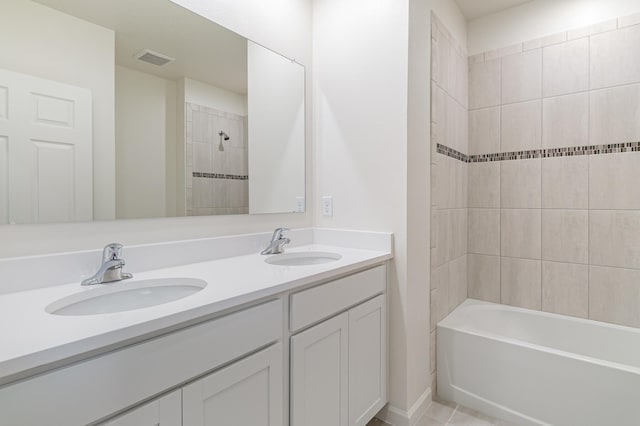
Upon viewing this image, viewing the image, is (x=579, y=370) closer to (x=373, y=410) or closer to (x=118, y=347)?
(x=373, y=410)

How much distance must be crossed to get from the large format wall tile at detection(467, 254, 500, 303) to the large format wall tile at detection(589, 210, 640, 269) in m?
0.59

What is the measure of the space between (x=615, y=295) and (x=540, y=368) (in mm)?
828

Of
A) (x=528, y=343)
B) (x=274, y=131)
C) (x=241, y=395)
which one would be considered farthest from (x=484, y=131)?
(x=241, y=395)

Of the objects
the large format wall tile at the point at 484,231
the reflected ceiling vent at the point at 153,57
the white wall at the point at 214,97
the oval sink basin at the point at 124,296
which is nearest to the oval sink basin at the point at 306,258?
the oval sink basin at the point at 124,296

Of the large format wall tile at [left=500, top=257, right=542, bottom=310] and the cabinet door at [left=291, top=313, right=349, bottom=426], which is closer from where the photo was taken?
the cabinet door at [left=291, top=313, right=349, bottom=426]

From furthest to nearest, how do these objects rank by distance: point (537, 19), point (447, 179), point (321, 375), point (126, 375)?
1. point (537, 19)
2. point (447, 179)
3. point (321, 375)
4. point (126, 375)

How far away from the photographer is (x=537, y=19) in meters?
2.32

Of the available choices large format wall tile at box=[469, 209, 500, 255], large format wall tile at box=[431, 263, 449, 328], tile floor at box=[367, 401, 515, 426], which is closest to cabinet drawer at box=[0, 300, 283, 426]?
tile floor at box=[367, 401, 515, 426]

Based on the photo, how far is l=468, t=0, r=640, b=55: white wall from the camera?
6.87 feet

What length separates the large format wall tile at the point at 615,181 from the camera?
2.02 m

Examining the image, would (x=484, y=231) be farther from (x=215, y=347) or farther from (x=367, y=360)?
(x=215, y=347)

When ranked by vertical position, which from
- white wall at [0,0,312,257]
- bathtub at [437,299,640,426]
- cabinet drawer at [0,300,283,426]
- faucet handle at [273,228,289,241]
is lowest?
bathtub at [437,299,640,426]

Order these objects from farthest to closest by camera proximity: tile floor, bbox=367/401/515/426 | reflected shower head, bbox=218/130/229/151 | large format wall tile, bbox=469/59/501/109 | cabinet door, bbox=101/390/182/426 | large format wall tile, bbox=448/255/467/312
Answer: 1. large format wall tile, bbox=469/59/501/109
2. large format wall tile, bbox=448/255/467/312
3. tile floor, bbox=367/401/515/426
4. reflected shower head, bbox=218/130/229/151
5. cabinet door, bbox=101/390/182/426

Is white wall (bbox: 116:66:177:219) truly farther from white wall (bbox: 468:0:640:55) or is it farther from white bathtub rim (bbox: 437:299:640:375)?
white wall (bbox: 468:0:640:55)
